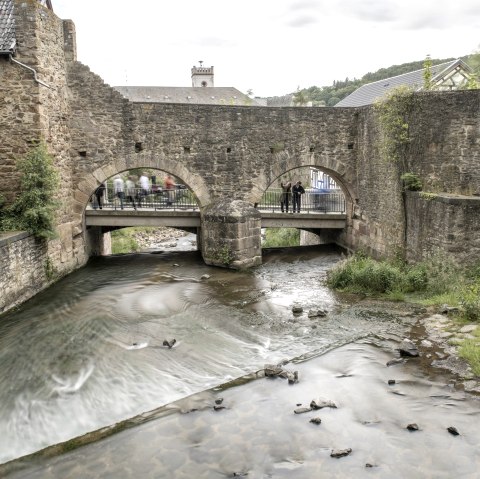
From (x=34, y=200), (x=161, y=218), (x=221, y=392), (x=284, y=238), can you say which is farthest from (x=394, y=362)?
(x=284, y=238)

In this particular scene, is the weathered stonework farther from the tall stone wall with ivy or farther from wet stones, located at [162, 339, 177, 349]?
wet stones, located at [162, 339, 177, 349]

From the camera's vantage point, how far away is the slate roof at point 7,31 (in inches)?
475

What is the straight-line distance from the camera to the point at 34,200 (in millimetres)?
11969

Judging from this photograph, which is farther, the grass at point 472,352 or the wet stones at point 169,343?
the wet stones at point 169,343

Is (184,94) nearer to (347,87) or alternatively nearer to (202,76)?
(202,76)

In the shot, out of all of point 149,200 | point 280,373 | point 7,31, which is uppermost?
point 7,31

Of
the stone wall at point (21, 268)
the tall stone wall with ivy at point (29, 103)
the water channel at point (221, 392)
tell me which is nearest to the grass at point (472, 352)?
the water channel at point (221, 392)

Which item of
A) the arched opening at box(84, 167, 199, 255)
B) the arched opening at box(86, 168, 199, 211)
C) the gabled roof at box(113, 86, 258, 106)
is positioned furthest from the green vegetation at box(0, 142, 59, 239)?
the gabled roof at box(113, 86, 258, 106)

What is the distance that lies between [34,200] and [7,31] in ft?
13.3

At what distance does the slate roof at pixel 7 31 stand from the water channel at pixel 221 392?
581cm

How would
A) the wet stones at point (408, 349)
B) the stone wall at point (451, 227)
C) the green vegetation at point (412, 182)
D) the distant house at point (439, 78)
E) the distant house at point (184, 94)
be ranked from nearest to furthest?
the wet stones at point (408, 349) → the stone wall at point (451, 227) → the green vegetation at point (412, 182) → the distant house at point (439, 78) → the distant house at point (184, 94)

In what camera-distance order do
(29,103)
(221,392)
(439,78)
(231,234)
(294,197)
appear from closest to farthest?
(221,392) < (29,103) < (231,234) < (294,197) < (439,78)

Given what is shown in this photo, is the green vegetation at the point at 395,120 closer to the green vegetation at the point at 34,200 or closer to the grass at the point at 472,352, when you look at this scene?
the grass at the point at 472,352

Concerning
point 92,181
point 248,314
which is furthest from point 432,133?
point 92,181
